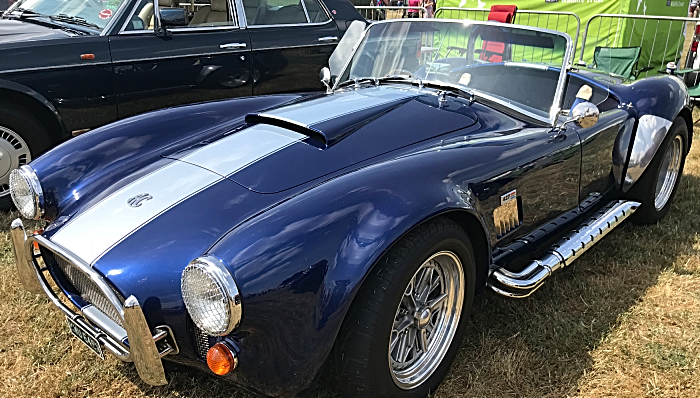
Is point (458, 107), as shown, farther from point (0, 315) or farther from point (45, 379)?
point (0, 315)

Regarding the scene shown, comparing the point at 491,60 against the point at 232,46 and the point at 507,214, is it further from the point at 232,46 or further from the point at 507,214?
the point at 232,46

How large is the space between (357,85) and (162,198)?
1633 millimetres

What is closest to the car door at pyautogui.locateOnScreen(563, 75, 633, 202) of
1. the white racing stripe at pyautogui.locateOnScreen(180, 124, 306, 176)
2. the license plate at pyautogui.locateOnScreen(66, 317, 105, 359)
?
the white racing stripe at pyautogui.locateOnScreen(180, 124, 306, 176)

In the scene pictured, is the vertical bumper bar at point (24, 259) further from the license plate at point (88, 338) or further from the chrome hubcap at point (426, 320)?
the chrome hubcap at point (426, 320)

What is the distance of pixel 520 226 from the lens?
279cm

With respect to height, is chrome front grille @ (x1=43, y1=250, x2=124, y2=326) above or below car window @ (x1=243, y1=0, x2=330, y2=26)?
below

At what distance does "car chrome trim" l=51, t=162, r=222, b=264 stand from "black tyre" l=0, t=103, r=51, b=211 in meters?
2.31

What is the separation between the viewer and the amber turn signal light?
181 cm

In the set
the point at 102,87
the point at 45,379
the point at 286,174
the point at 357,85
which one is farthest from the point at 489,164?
the point at 102,87

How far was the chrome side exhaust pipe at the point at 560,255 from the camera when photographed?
8.33 feet

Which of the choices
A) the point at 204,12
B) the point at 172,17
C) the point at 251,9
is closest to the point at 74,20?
the point at 172,17

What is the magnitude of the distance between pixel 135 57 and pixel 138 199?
2751 millimetres

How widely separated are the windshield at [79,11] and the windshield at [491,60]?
266 centimetres

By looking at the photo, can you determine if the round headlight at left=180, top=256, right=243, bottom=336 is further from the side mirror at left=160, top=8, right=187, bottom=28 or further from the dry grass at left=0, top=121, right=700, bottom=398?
the side mirror at left=160, top=8, right=187, bottom=28
